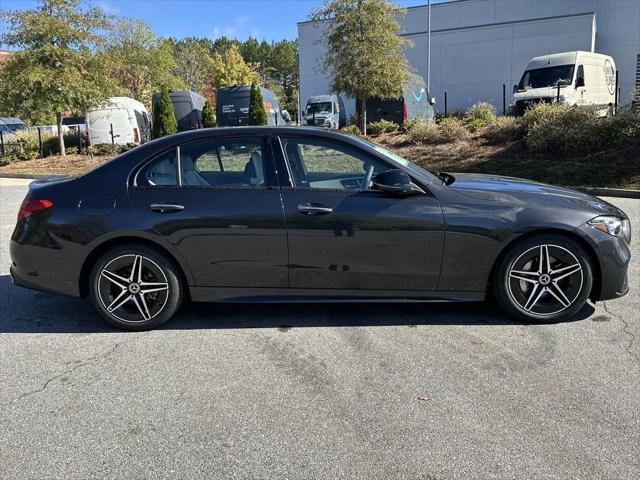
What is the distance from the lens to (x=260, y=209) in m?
→ 4.16

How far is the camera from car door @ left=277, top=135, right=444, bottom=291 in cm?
411

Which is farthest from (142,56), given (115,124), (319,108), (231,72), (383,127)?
(383,127)

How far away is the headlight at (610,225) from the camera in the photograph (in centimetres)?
416

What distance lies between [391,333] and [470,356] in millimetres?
650

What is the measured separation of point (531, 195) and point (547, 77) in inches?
693

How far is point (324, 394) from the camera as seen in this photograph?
3334 millimetres

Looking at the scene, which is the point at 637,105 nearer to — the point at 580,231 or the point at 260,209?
the point at 580,231

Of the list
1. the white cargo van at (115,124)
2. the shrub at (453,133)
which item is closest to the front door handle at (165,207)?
the shrub at (453,133)

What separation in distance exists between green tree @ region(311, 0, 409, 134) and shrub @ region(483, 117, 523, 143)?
4728mm

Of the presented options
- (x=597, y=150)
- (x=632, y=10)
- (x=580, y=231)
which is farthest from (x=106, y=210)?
(x=632, y=10)

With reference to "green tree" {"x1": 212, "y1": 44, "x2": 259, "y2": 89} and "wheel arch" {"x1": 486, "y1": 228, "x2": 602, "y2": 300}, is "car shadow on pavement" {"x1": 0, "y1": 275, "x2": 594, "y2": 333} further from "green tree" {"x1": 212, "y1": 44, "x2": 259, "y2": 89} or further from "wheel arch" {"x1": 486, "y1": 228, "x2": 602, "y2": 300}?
"green tree" {"x1": 212, "y1": 44, "x2": 259, "y2": 89}

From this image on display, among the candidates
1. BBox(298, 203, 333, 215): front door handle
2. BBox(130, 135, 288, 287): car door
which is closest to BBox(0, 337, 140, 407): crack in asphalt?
BBox(130, 135, 288, 287): car door

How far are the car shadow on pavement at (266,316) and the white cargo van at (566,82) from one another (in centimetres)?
1568

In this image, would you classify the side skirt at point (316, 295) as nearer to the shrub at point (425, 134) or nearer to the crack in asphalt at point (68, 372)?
the crack in asphalt at point (68, 372)
